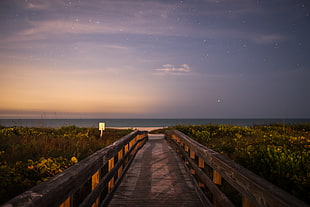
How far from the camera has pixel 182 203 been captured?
4.45m

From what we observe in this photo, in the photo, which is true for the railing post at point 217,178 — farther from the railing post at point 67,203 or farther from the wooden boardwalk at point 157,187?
the railing post at point 67,203

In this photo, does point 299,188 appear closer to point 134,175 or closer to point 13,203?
point 134,175

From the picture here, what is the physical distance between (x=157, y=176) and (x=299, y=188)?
3.28 m

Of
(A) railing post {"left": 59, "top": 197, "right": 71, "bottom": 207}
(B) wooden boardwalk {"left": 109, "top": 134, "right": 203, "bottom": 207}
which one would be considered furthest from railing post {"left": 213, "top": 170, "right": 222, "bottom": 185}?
(A) railing post {"left": 59, "top": 197, "right": 71, "bottom": 207}

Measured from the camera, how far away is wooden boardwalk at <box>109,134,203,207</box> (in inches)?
178

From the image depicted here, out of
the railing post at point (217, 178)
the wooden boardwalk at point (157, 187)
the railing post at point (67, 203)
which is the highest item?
the railing post at point (67, 203)

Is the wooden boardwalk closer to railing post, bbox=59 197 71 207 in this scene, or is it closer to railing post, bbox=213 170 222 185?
railing post, bbox=213 170 222 185

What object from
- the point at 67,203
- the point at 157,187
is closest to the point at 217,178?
the point at 157,187

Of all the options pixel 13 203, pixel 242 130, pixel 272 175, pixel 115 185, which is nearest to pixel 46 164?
pixel 115 185

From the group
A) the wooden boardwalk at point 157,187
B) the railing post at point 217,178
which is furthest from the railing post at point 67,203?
the railing post at point 217,178

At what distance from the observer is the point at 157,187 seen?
17.7 feet

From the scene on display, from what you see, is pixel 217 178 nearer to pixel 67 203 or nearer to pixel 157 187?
pixel 157 187

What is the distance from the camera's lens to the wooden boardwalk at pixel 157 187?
14.8 ft

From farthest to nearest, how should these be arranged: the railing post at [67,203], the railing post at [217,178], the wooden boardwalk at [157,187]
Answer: the wooden boardwalk at [157,187], the railing post at [217,178], the railing post at [67,203]
